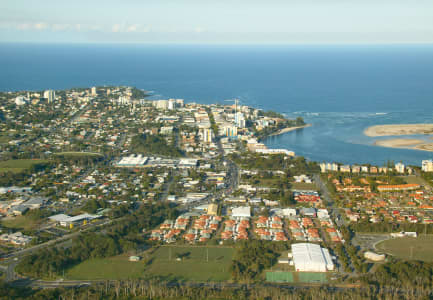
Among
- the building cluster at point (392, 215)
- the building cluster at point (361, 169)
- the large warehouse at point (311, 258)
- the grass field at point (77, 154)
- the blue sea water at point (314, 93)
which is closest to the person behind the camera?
the large warehouse at point (311, 258)

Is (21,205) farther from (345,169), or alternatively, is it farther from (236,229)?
(345,169)

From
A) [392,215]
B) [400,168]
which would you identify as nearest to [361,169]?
[400,168]

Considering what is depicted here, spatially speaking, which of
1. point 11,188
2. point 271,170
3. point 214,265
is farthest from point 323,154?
point 11,188

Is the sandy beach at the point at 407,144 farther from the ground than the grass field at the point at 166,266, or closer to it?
farther from the ground

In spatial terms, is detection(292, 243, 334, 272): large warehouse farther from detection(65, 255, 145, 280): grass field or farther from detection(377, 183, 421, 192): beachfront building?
detection(377, 183, 421, 192): beachfront building

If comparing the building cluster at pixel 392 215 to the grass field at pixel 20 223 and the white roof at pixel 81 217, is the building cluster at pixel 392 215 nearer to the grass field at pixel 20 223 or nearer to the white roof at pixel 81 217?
the white roof at pixel 81 217

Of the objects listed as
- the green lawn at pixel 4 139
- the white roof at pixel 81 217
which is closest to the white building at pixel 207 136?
the green lawn at pixel 4 139

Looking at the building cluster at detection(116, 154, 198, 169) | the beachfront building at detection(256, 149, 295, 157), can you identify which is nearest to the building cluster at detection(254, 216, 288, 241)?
the building cluster at detection(116, 154, 198, 169)

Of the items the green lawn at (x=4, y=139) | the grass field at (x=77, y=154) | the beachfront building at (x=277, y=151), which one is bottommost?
the grass field at (x=77, y=154)
